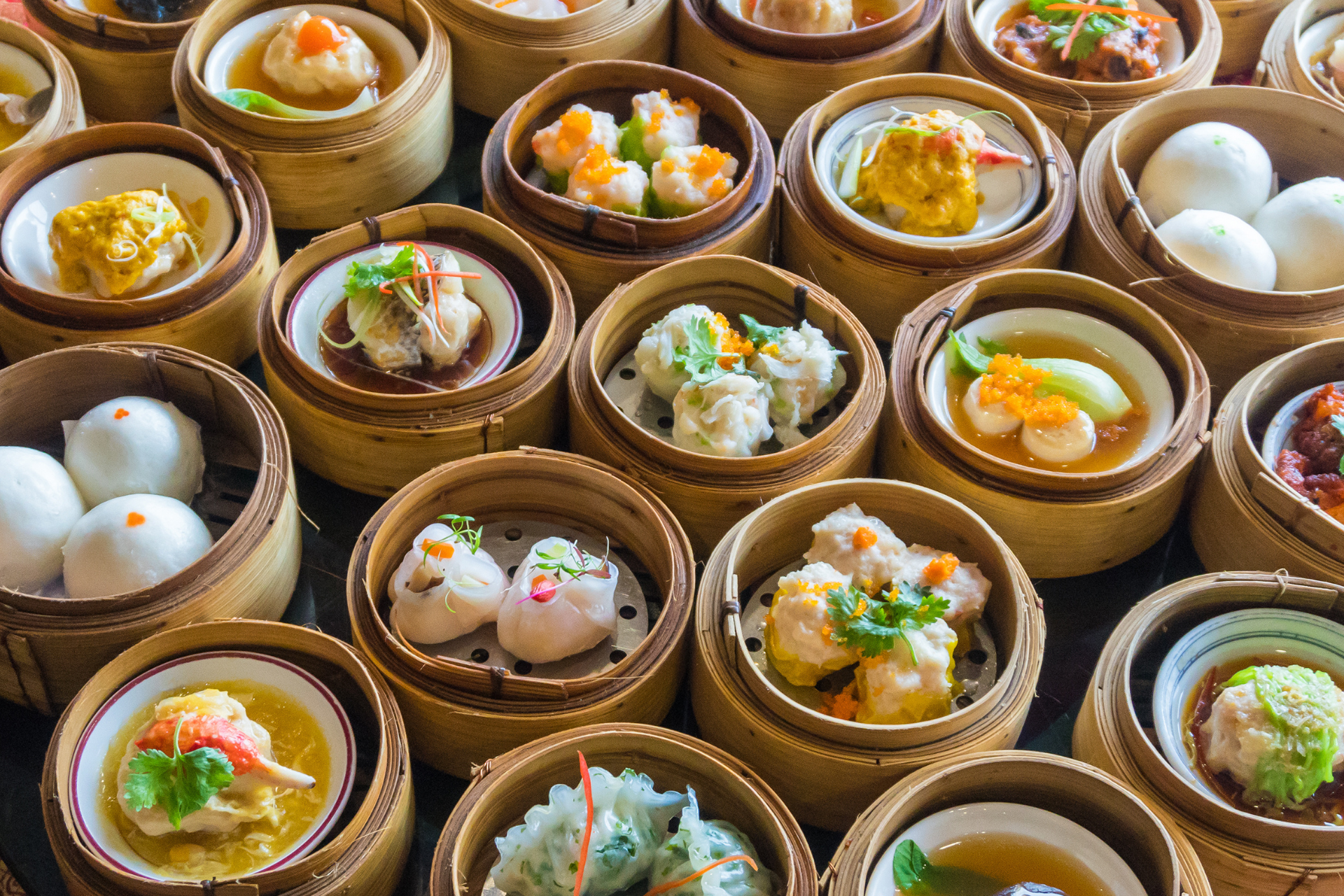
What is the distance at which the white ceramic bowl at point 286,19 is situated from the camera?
330 centimetres

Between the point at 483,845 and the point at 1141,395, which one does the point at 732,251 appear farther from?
the point at 483,845

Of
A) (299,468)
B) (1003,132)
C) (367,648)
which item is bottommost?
(299,468)

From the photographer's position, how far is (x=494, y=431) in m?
2.62

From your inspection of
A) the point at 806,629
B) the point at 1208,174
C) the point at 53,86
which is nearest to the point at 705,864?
the point at 806,629

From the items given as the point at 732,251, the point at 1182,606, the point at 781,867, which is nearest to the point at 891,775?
the point at 781,867

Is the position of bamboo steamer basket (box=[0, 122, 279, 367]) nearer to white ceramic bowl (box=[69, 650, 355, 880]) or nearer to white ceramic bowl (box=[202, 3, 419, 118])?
white ceramic bowl (box=[202, 3, 419, 118])

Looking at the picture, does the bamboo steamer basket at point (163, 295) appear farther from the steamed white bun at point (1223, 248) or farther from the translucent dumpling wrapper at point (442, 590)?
the steamed white bun at point (1223, 248)

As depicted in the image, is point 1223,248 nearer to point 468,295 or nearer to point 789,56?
point 789,56

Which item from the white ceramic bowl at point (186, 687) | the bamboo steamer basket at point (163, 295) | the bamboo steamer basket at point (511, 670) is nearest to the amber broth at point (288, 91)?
the bamboo steamer basket at point (163, 295)

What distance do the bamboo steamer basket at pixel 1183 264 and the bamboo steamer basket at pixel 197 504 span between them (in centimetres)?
214

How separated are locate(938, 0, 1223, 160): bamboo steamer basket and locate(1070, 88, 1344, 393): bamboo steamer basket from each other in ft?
0.36

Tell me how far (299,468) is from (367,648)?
0.82m

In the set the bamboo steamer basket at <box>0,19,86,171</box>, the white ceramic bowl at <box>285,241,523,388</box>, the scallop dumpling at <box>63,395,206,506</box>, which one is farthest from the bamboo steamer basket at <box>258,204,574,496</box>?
the bamboo steamer basket at <box>0,19,86,171</box>

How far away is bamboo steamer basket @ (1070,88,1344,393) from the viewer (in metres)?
2.75
